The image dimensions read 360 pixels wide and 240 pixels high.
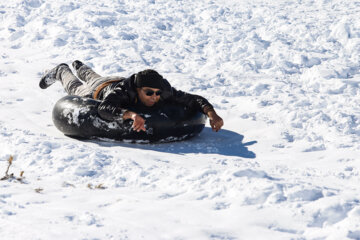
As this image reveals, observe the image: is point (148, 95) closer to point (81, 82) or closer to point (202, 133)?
point (202, 133)

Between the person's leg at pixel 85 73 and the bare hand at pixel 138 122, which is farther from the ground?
the person's leg at pixel 85 73

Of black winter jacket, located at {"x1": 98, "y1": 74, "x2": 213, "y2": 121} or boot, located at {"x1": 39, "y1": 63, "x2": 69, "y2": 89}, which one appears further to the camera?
boot, located at {"x1": 39, "y1": 63, "x2": 69, "y2": 89}

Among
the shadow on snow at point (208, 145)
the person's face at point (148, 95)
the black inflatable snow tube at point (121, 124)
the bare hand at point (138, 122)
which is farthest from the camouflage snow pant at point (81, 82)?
the bare hand at point (138, 122)

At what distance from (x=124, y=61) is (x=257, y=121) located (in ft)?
12.6

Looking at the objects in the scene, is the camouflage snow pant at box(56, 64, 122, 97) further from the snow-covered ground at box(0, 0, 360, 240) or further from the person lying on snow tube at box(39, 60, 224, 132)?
the snow-covered ground at box(0, 0, 360, 240)

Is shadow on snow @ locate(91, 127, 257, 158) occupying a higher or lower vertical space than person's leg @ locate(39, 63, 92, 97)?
lower

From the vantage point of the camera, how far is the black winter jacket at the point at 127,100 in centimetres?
554

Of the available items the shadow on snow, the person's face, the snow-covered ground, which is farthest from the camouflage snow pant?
the shadow on snow

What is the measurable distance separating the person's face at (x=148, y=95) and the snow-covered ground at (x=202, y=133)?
1.78 ft

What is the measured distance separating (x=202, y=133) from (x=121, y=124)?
127cm

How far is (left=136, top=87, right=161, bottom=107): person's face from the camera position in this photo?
18.5 ft

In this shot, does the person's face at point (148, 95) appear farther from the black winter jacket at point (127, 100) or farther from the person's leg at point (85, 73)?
the person's leg at point (85, 73)

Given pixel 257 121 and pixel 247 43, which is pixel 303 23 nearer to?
pixel 247 43

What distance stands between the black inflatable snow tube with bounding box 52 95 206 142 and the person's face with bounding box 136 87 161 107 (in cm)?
15
